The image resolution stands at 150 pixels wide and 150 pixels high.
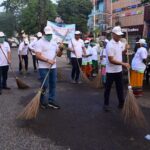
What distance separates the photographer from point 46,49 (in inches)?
297

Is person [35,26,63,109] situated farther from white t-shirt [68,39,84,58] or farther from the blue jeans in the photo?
white t-shirt [68,39,84,58]

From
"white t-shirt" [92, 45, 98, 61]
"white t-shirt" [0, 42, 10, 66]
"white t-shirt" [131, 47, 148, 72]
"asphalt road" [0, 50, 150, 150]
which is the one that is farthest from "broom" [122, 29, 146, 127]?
"white t-shirt" [92, 45, 98, 61]

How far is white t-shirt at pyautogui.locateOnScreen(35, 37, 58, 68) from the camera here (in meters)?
7.53

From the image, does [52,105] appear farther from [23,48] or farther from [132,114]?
[23,48]

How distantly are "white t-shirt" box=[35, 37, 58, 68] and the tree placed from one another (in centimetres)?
3678

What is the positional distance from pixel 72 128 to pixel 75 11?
3904 cm

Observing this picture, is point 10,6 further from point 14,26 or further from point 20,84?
point 20,84

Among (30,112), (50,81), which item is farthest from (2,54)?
(30,112)

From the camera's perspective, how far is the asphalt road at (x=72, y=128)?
17.6 ft

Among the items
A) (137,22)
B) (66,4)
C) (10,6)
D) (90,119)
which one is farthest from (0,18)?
(90,119)

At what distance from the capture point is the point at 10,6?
238 feet

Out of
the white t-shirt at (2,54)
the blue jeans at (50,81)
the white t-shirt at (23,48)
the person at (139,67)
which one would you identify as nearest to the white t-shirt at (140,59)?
the person at (139,67)

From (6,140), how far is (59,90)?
4748 millimetres

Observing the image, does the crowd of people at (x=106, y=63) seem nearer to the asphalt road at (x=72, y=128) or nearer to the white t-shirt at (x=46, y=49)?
the white t-shirt at (x=46, y=49)
